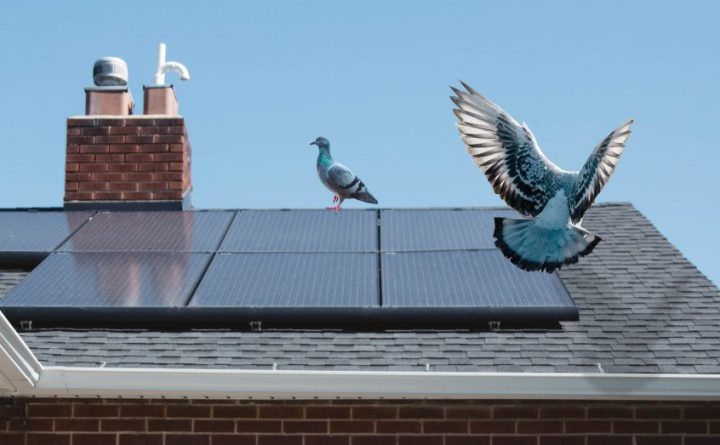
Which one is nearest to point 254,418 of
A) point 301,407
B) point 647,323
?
point 301,407

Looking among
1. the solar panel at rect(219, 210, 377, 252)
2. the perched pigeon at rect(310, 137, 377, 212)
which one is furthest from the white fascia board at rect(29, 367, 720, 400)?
the perched pigeon at rect(310, 137, 377, 212)

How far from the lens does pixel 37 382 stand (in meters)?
6.25

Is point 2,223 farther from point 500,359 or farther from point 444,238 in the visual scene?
point 500,359

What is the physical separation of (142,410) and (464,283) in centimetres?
216

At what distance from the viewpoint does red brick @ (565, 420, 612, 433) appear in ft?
21.8

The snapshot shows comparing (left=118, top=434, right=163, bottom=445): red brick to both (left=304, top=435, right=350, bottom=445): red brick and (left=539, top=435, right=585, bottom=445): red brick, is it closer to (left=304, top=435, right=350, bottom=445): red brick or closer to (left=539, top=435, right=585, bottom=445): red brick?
(left=304, top=435, right=350, bottom=445): red brick

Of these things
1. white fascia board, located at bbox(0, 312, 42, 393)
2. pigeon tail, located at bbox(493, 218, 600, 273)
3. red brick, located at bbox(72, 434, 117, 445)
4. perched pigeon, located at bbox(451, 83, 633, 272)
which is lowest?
red brick, located at bbox(72, 434, 117, 445)

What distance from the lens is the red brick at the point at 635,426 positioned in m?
6.65

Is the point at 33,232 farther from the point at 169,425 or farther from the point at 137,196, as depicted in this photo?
the point at 169,425

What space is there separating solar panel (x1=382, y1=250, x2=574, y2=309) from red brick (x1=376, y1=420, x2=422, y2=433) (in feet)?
2.58

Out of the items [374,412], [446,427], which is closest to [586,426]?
[446,427]

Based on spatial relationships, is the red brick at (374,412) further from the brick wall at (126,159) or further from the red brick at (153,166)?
the red brick at (153,166)

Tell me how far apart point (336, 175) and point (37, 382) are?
386 centimetres

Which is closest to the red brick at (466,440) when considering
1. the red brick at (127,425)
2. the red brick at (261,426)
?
the red brick at (261,426)
